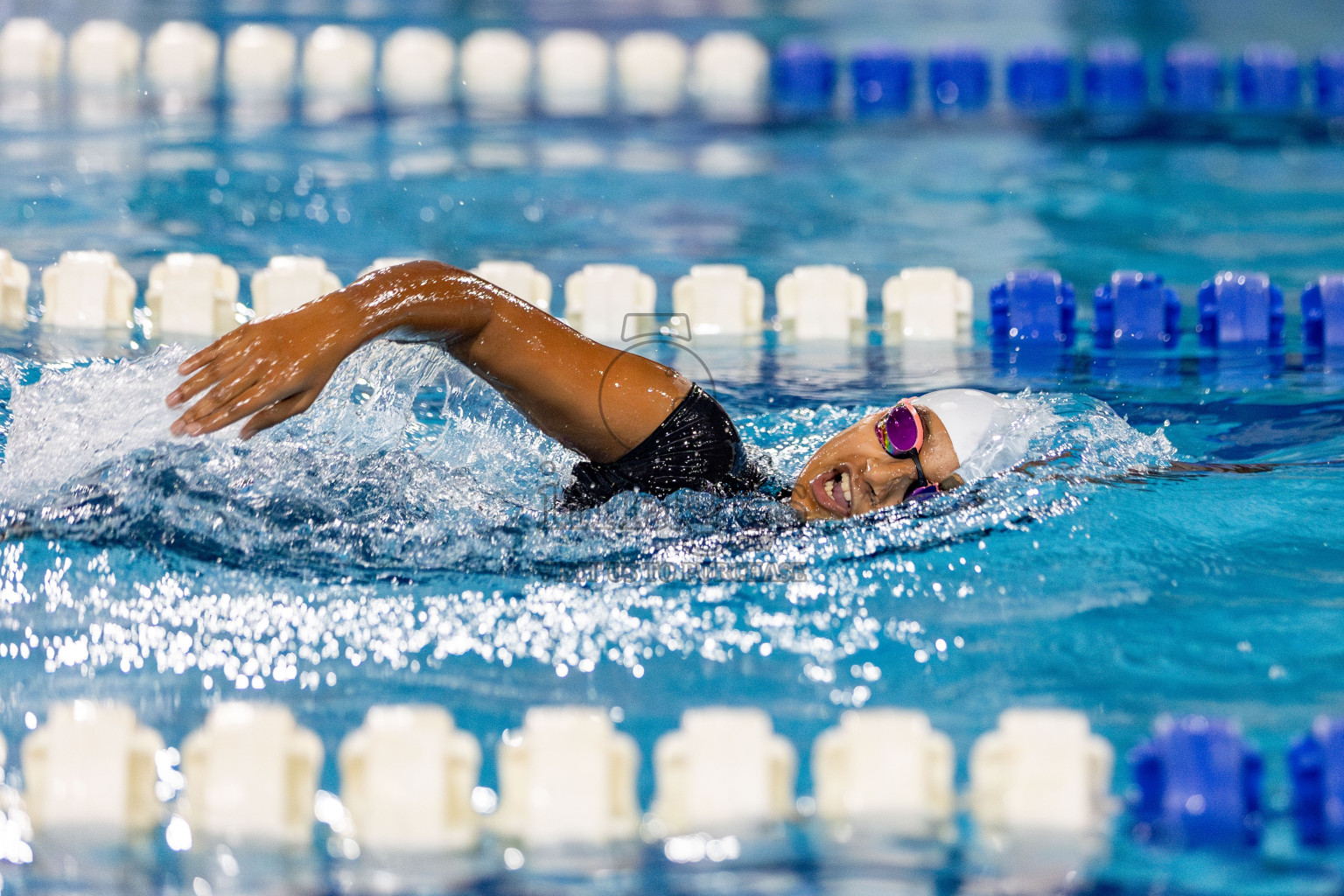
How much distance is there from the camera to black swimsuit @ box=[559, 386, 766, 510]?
8.65ft

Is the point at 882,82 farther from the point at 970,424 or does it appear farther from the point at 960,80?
the point at 970,424

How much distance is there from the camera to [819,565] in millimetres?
2688

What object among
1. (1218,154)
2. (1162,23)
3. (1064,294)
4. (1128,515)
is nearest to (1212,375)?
(1064,294)

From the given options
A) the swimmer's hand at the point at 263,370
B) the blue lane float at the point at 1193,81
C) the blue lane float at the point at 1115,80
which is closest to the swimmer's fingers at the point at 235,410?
the swimmer's hand at the point at 263,370

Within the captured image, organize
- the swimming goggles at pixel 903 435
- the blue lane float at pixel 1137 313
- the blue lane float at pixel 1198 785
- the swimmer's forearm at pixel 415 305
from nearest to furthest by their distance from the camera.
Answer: the blue lane float at pixel 1198 785 → the swimmer's forearm at pixel 415 305 → the swimming goggles at pixel 903 435 → the blue lane float at pixel 1137 313

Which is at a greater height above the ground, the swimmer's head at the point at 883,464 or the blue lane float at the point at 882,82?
the blue lane float at the point at 882,82

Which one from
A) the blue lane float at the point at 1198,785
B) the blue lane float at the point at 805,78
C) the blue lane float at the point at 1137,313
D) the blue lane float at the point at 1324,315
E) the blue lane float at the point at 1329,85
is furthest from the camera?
the blue lane float at the point at 805,78

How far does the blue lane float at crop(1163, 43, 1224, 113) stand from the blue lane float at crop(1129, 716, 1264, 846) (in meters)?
5.18

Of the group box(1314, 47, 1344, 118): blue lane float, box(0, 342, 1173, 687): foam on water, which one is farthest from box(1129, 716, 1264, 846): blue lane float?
box(1314, 47, 1344, 118): blue lane float

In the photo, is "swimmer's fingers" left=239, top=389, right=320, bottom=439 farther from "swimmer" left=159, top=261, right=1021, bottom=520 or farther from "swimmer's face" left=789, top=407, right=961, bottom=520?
"swimmer's face" left=789, top=407, right=961, bottom=520

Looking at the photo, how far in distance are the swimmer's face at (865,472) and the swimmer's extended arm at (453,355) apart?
0.38m

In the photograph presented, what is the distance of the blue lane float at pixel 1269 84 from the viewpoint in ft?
21.7

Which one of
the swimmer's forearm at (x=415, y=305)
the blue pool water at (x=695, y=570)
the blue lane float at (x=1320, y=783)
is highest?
the swimmer's forearm at (x=415, y=305)

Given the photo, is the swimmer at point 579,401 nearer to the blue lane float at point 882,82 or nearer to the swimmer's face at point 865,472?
the swimmer's face at point 865,472
